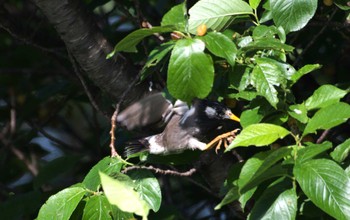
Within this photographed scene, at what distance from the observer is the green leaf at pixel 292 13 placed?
240 centimetres

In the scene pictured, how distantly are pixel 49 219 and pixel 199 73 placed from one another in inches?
26.0

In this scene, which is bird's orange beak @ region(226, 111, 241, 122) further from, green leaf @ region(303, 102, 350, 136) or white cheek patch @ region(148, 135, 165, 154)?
green leaf @ region(303, 102, 350, 136)

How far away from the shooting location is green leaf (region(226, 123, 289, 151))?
2107 mm

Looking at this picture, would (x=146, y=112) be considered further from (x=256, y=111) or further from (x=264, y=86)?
(x=264, y=86)

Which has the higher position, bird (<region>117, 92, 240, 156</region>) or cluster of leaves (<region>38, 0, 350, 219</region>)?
cluster of leaves (<region>38, 0, 350, 219</region>)

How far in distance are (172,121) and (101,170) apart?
26.0 inches

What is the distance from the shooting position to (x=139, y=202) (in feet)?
5.91

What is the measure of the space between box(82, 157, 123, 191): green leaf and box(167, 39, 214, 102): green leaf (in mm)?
363

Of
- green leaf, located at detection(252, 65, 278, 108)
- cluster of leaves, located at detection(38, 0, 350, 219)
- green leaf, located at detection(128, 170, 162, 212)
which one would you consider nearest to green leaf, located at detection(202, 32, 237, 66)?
cluster of leaves, located at detection(38, 0, 350, 219)

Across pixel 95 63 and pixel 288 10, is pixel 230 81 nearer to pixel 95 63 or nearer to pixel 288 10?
pixel 288 10

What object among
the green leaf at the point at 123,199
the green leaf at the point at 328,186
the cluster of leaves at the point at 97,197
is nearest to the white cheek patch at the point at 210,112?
the cluster of leaves at the point at 97,197

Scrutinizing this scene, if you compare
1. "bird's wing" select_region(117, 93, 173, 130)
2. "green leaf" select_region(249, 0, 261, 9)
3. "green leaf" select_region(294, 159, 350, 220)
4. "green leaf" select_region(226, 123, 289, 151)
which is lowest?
"bird's wing" select_region(117, 93, 173, 130)

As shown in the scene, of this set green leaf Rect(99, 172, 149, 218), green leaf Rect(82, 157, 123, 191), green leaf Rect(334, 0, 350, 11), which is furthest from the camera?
green leaf Rect(334, 0, 350, 11)

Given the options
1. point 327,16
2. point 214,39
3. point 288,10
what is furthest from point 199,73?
point 327,16
